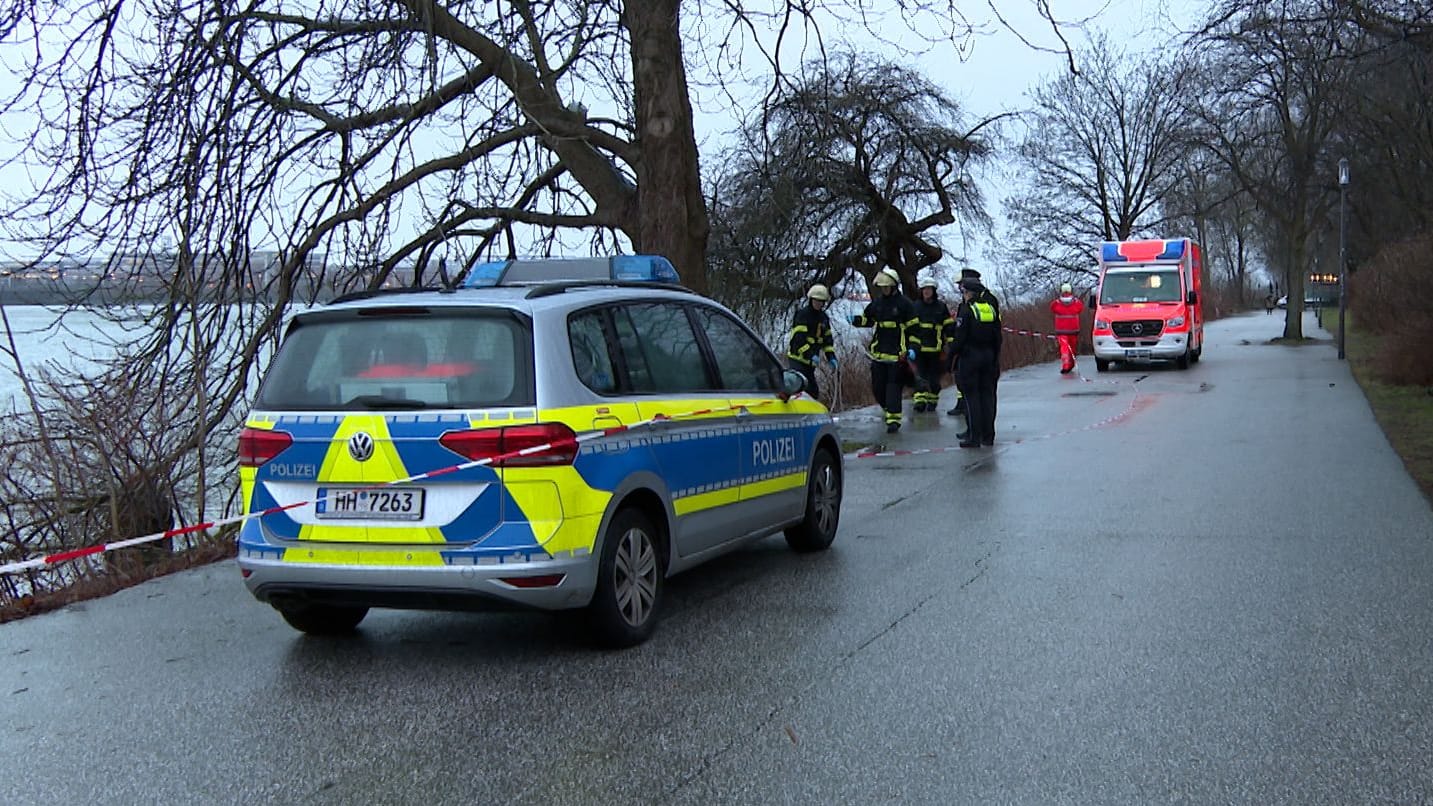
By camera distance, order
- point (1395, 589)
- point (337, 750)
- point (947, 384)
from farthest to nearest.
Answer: point (947, 384), point (1395, 589), point (337, 750)

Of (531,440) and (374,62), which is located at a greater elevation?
(374,62)

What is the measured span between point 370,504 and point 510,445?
0.68 m

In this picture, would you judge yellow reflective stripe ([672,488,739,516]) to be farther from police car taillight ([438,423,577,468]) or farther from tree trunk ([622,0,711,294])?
tree trunk ([622,0,711,294])

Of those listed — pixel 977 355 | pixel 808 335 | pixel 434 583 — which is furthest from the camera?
pixel 808 335

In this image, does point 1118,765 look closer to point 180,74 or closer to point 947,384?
point 180,74

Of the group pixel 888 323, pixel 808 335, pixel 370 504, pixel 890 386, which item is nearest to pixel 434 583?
pixel 370 504

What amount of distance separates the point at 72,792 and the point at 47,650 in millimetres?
2364

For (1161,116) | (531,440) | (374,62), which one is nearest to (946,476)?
(374,62)

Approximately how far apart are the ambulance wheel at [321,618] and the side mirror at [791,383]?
2815 mm

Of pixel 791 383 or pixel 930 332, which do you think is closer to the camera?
pixel 791 383

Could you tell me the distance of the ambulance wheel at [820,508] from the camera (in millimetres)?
8719

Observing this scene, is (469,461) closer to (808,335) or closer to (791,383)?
(791,383)

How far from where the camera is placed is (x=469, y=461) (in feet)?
19.3

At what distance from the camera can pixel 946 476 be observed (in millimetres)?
12594
